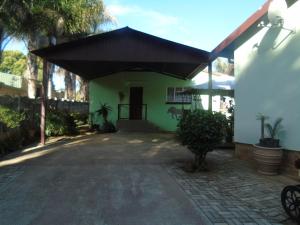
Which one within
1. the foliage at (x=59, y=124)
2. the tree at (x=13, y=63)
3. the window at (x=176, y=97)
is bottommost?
the foliage at (x=59, y=124)

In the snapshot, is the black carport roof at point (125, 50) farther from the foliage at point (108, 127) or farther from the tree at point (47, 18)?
the foliage at point (108, 127)

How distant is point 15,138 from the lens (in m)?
10.7

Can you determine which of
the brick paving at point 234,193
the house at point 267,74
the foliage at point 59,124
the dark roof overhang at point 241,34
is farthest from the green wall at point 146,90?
the brick paving at point 234,193

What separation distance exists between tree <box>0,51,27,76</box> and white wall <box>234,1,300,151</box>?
55166 millimetres

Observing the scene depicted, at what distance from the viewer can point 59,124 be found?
14.3 m

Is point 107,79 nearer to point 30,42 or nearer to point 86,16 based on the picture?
point 86,16

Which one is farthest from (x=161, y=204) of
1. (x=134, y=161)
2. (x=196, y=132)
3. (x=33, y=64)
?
(x=33, y=64)

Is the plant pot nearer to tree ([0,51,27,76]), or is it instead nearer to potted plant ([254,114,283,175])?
potted plant ([254,114,283,175])

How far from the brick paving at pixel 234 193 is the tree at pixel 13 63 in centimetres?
5641

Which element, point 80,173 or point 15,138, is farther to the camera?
point 15,138

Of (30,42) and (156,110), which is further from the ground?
(30,42)

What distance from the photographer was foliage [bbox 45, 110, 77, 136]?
13875mm

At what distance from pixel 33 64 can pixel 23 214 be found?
19.5 m

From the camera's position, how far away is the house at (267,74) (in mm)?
7168
